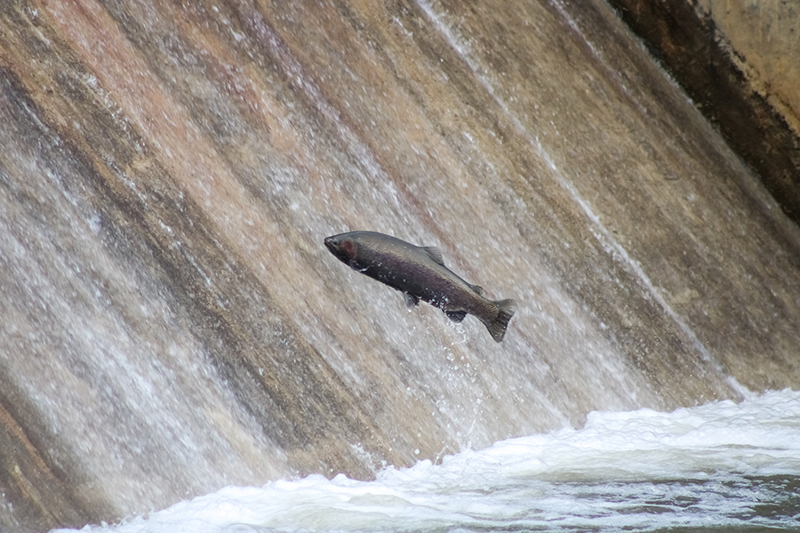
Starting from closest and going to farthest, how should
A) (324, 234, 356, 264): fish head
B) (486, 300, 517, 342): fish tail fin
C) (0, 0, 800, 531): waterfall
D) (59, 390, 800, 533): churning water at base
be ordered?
(324, 234, 356, 264): fish head
(59, 390, 800, 533): churning water at base
(486, 300, 517, 342): fish tail fin
(0, 0, 800, 531): waterfall

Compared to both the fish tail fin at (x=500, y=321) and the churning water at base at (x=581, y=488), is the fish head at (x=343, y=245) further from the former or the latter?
the churning water at base at (x=581, y=488)

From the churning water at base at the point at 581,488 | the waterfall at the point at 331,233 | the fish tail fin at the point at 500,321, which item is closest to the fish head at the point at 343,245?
the fish tail fin at the point at 500,321

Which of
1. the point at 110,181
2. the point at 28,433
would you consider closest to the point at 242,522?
the point at 28,433

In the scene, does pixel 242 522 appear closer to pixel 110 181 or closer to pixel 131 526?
pixel 131 526

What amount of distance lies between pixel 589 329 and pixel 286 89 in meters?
1.62

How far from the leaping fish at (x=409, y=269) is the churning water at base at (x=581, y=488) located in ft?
2.05

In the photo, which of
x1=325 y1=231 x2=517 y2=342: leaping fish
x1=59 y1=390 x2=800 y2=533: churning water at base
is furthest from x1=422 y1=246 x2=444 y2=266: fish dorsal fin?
x1=59 y1=390 x2=800 y2=533: churning water at base

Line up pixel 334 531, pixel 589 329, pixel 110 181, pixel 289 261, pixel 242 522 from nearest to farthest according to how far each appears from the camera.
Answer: pixel 334 531 < pixel 242 522 < pixel 110 181 < pixel 289 261 < pixel 589 329

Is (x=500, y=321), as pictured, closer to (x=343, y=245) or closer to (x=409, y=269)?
Result: (x=409, y=269)

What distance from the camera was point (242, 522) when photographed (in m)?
2.77

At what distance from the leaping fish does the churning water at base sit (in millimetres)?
625

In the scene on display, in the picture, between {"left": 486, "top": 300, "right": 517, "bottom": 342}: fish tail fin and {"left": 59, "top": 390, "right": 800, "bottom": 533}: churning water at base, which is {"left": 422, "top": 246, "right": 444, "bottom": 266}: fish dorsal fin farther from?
{"left": 59, "top": 390, "right": 800, "bottom": 533}: churning water at base

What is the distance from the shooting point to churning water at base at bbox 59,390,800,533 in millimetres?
2400

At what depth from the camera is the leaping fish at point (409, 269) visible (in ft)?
7.48
